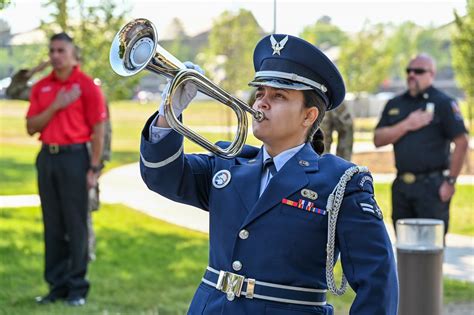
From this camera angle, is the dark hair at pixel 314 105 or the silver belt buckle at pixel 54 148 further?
the silver belt buckle at pixel 54 148

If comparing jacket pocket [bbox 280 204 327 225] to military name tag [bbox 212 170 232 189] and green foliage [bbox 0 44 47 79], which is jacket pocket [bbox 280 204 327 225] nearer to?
military name tag [bbox 212 170 232 189]

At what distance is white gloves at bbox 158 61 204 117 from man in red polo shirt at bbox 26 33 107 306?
397 centimetres

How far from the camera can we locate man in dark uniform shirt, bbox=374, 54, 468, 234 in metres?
7.37

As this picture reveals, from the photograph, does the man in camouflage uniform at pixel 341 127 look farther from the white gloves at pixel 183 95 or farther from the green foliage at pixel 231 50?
the green foliage at pixel 231 50

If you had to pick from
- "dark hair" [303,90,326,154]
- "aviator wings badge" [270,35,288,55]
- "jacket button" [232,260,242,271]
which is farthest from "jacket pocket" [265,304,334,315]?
"aviator wings badge" [270,35,288,55]

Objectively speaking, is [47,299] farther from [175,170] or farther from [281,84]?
[281,84]

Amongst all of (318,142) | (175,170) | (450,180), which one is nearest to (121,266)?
(450,180)

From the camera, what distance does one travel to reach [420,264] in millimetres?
5629

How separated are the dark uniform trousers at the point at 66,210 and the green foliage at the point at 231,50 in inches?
415

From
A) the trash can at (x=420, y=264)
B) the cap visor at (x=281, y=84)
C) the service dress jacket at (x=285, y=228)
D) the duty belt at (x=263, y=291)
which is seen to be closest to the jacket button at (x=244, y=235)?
the service dress jacket at (x=285, y=228)

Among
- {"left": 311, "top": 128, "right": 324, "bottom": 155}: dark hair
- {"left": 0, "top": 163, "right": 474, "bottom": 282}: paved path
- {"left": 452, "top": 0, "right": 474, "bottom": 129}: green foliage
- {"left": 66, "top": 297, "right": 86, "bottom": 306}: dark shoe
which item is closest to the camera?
{"left": 311, "top": 128, "right": 324, "bottom": 155}: dark hair

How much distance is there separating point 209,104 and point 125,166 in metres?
20.8

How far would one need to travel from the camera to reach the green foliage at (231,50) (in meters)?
18.3

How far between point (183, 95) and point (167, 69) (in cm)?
14
